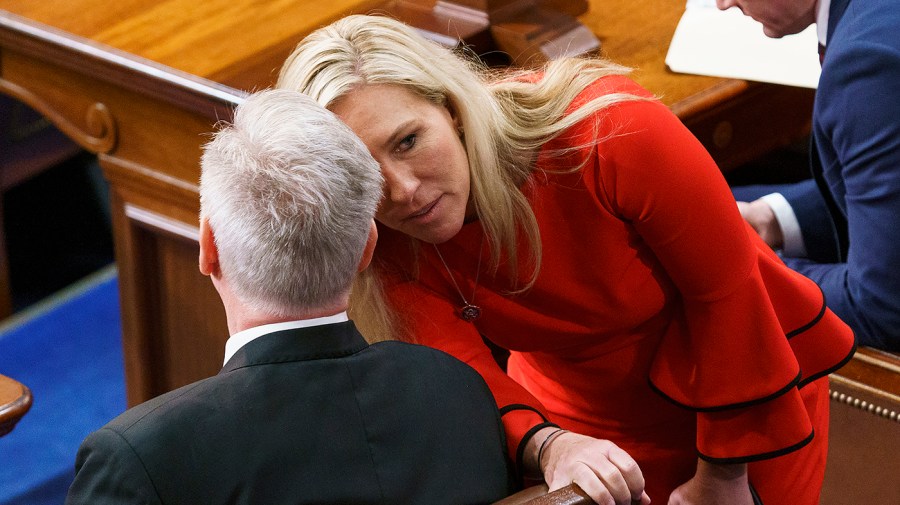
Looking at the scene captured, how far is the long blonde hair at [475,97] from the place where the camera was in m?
1.41

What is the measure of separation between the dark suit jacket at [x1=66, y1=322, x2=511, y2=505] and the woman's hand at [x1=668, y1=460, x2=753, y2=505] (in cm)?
48

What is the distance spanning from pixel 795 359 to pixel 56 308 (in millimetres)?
2424

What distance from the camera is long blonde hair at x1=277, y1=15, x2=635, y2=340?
4.61 ft

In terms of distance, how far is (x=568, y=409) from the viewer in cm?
181

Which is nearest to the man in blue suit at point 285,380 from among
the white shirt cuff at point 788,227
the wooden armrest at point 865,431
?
the wooden armrest at point 865,431

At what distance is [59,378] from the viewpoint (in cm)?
310

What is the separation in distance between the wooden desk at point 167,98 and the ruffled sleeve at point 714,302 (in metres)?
0.68

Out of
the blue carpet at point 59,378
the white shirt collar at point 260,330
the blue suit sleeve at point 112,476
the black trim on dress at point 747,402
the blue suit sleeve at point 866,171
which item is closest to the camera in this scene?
the blue suit sleeve at point 112,476

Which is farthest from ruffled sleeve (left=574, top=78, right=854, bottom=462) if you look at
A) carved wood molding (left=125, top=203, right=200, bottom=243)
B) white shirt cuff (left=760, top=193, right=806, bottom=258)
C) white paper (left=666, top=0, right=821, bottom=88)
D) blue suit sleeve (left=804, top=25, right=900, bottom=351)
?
carved wood molding (left=125, top=203, right=200, bottom=243)

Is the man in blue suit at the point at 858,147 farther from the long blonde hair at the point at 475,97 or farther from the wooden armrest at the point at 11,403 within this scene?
the wooden armrest at the point at 11,403

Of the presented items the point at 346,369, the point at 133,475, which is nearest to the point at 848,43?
the point at 346,369

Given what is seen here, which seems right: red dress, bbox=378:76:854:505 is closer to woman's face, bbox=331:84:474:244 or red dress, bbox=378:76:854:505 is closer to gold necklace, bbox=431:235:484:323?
gold necklace, bbox=431:235:484:323

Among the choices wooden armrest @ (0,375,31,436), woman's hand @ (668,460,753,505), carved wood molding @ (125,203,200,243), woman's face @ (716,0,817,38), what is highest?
woman's face @ (716,0,817,38)

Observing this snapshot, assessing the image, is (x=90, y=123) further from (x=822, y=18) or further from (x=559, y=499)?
(x=559, y=499)
